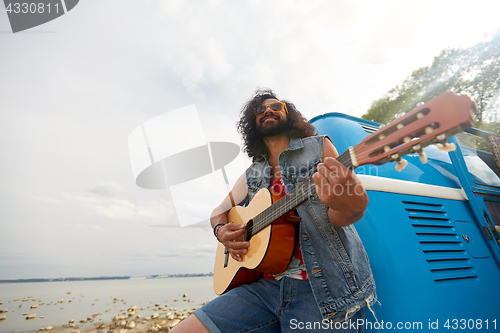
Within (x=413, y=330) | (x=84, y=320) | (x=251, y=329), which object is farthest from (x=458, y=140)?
(x=84, y=320)

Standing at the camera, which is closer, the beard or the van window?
the beard

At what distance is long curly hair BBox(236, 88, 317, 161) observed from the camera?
2.07 m

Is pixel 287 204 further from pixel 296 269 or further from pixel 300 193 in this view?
pixel 296 269

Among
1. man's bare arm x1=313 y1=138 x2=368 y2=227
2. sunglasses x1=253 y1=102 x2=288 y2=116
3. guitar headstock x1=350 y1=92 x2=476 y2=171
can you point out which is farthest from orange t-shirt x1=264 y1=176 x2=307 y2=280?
sunglasses x1=253 y1=102 x2=288 y2=116

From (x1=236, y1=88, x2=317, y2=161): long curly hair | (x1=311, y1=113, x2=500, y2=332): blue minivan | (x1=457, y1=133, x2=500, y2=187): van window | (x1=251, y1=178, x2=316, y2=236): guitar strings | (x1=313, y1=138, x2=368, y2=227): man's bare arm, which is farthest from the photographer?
(x1=457, y1=133, x2=500, y2=187): van window

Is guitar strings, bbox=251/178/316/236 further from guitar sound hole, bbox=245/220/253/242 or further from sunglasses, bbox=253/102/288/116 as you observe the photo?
sunglasses, bbox=253/102/288/116

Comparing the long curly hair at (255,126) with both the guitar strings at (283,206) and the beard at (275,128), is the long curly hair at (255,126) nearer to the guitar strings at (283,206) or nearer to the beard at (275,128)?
the beard at (275,128)

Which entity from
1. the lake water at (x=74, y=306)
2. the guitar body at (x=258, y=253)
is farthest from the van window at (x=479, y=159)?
the lake water at (x=74, y=306)

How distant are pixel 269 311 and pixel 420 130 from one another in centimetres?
136

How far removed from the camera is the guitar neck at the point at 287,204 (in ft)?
3.89

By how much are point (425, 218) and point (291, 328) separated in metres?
1.55

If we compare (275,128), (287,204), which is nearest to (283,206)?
(287,204)

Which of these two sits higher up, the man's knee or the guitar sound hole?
the guitar sound hole

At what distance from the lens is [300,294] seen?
4.14 feet
